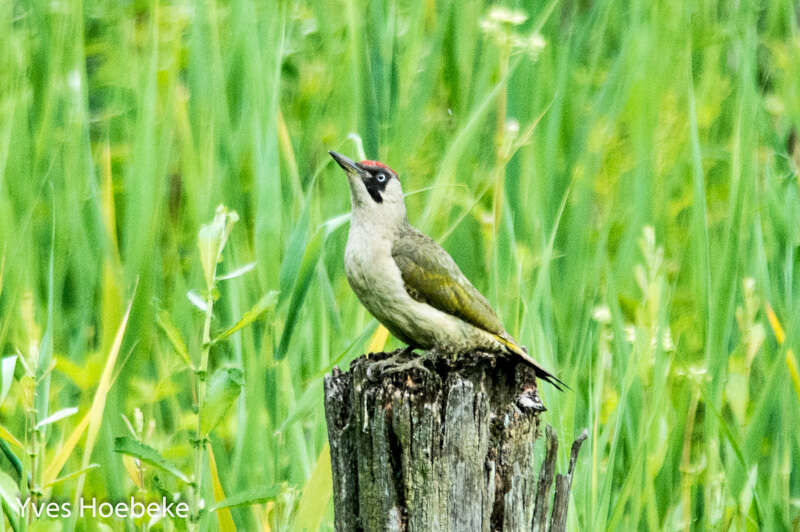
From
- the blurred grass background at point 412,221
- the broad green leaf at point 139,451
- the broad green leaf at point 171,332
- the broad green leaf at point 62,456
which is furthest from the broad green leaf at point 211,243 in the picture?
the broad green leaf at point 62,456

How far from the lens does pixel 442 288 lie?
377 centimetres

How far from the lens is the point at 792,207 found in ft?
17.7

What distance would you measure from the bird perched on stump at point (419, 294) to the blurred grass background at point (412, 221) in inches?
9.3

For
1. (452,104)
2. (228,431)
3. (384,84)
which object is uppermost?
(384,84)

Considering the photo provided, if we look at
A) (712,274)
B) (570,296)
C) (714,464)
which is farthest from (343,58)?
(714,464)

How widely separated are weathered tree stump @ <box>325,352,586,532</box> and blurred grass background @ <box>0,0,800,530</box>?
2.87 feet

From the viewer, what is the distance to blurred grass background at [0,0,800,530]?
4.40 meters

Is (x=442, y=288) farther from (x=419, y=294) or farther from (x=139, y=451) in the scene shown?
(x=139, y=451)

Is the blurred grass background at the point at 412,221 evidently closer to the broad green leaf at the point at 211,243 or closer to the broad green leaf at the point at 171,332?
the broad green leaf at the point at 171,332

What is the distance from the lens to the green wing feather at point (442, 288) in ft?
12.2

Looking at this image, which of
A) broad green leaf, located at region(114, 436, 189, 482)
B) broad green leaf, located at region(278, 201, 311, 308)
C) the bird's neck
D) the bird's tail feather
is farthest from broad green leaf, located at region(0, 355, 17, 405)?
the bird's tail feather

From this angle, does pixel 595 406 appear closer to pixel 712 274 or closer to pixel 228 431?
pixel 712 274

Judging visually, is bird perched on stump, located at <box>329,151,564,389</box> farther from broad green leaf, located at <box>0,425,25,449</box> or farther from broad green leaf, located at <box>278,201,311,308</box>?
broad green leaf, located at <box>0,425,25,449</box>

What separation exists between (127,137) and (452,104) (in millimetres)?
1571
